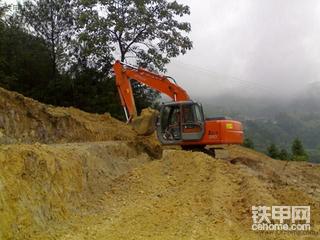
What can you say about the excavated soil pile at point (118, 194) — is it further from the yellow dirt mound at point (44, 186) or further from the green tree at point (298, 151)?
the green tree at point (298, 151)

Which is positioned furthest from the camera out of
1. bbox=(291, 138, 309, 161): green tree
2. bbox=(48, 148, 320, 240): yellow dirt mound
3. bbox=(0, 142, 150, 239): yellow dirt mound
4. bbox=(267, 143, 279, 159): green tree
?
bbox=(291, 138, 309, 161): green tree

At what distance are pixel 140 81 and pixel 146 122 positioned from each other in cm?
172

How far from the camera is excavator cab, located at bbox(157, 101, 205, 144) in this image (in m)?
15.6

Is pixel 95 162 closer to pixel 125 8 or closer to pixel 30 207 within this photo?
pixel 30 207

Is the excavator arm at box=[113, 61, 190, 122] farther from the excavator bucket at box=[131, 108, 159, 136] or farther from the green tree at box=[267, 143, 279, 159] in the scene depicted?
the green tree at box=[267, 143, 279, 159]

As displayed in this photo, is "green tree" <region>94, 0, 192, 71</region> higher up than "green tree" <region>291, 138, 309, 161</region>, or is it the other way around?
"green tree" <region>94, 0, 192, 71</region>

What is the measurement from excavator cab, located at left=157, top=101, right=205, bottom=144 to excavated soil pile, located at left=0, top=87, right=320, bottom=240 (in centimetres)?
127

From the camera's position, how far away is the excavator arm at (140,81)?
16.8m

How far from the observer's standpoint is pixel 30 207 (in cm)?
790

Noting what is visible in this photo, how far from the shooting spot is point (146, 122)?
1616 centimetres

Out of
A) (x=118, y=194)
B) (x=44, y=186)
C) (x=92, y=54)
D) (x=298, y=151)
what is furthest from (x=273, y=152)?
(x=44, y=186)

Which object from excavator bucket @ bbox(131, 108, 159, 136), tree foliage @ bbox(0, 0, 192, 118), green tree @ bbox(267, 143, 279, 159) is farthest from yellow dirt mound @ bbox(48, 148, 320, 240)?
green tree @ bbox(267, 143, 279, 159)

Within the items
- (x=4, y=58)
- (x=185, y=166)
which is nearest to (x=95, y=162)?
→ (x=185, y=166)

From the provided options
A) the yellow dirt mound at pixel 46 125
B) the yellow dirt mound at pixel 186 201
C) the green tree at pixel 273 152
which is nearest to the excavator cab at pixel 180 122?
the yellow dirt mound at pixel 186 201
